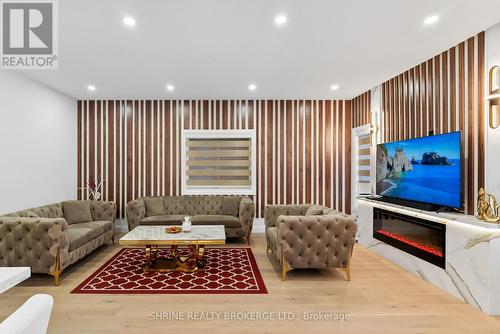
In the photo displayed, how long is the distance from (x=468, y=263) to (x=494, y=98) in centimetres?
168

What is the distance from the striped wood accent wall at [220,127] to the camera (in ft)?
22.0

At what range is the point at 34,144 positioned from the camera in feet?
17.1

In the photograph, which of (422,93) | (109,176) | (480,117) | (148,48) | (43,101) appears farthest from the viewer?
(109,176)

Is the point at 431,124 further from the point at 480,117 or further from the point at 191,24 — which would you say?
the point at 191,24

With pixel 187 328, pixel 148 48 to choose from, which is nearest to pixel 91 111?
pixel 148 48

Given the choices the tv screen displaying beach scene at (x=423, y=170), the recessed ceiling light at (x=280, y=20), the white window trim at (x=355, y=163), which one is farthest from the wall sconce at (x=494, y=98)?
the white window trim at (x=355, y=163)

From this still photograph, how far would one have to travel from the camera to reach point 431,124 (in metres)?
4.23

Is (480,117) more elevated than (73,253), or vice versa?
(480,117)

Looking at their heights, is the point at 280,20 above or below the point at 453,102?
above

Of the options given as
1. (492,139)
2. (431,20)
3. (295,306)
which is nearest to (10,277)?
(295,306)

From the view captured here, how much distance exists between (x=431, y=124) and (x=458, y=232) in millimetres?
1558

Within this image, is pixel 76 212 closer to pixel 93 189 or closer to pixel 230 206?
pixel 93 189

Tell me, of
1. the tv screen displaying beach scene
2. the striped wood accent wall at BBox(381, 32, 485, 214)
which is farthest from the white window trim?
the striped wood accent wall at BBox(381, 32, 485, 214)

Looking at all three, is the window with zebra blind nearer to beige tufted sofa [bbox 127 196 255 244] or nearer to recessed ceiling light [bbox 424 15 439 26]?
beige tufted sofa [bbox 127 196 255 244]
